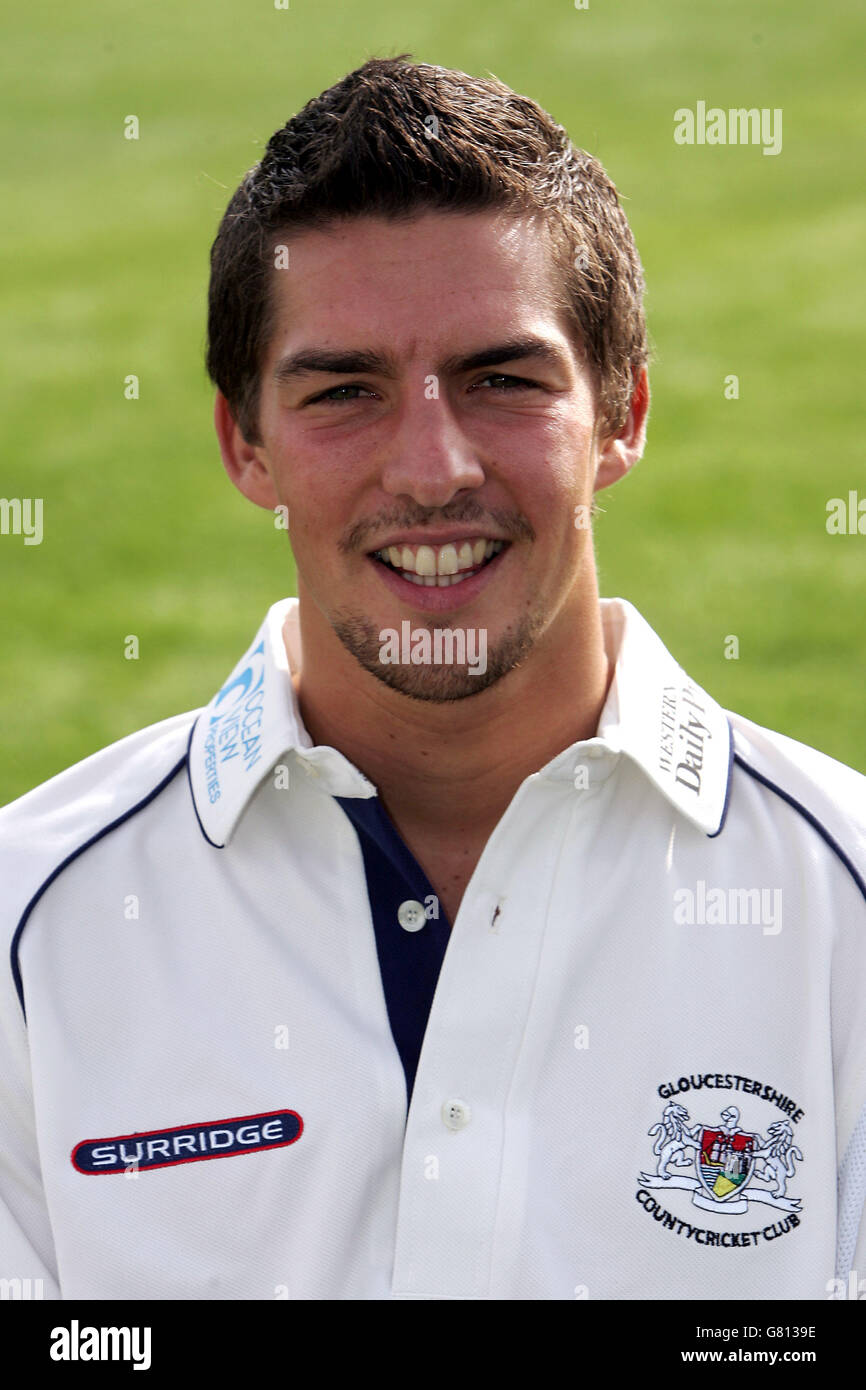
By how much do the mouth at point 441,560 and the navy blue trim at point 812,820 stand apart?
0.41 metres

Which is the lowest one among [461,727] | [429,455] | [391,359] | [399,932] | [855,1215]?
[855,1215]

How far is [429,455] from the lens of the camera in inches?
87.6

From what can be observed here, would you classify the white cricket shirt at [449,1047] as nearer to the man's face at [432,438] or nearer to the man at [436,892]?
the man at [436,892]

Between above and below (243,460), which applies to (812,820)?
below

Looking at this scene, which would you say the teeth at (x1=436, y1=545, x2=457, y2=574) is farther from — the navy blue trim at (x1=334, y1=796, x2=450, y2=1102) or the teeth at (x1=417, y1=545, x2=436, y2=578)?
the navy blue trim at (x1=334, y1=796, x2=450, y2=1102)

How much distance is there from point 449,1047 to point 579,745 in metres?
0.39

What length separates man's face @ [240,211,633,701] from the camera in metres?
2.25

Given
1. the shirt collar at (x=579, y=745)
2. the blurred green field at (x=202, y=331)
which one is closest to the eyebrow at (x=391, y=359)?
the shirt collar at (x=579, y=745)

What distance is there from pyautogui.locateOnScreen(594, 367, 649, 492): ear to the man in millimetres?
119

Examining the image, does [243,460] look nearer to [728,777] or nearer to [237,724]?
[237,724]

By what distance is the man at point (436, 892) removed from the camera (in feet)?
7.01

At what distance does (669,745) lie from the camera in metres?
2.33

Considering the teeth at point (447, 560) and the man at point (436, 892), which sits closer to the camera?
the man at point (436, 892)

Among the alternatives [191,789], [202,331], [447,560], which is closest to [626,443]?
[447,560]
